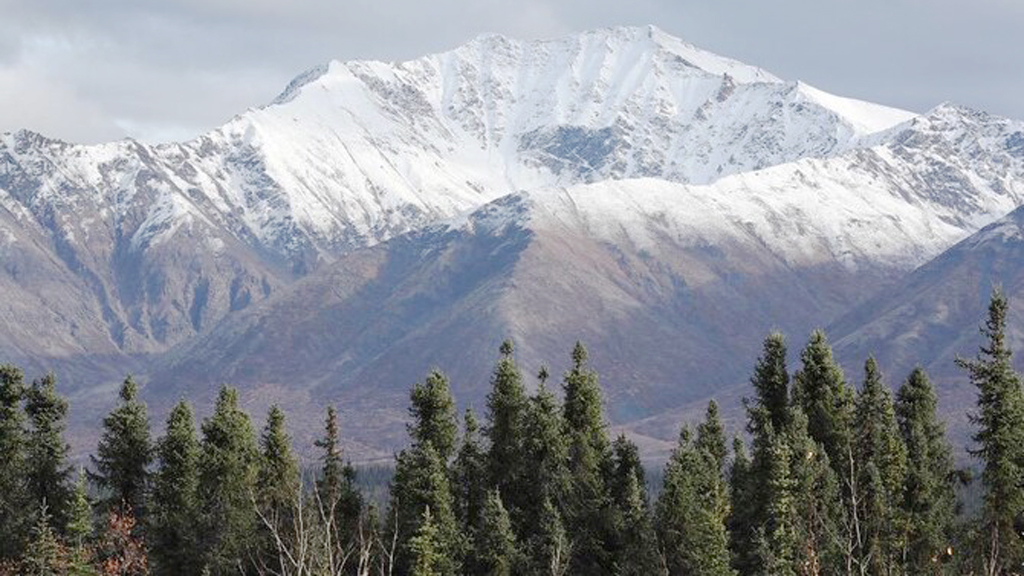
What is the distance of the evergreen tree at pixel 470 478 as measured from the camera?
10331cm

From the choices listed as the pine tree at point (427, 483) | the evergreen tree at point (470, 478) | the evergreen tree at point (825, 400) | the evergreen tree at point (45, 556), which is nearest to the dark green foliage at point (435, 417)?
the pine tree at point (427, 483)

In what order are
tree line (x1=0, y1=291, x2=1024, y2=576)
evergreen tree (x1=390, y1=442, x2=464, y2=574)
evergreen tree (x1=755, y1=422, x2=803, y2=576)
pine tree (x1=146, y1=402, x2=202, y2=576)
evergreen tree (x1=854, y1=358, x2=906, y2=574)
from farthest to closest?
pine tree (x1=146, y1=402, x2=202, y2=576), evergreen tree (x1=390, y1=442, x2=464, y2=574), evergreen tree (x1=854, y1=358, x2=906, y2=574), tree line (x1=0, y1=291, x2=1024, y2=576), evergreen tree (x1=755, y1=422, x2=803, y2=576)

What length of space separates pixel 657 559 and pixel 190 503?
104 ft

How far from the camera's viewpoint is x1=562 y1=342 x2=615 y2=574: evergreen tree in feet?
323

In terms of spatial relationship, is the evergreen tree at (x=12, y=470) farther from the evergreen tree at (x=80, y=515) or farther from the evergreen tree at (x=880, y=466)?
the evergreen tree at (x=880, y=466)

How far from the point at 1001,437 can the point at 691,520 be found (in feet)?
61.1

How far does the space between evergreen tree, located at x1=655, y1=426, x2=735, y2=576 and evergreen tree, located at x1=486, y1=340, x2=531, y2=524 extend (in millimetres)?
10887

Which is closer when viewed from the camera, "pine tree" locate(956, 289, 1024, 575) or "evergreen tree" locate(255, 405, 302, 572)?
"pine tree" locate(956, 289, 1024, 575)

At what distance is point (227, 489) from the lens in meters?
103

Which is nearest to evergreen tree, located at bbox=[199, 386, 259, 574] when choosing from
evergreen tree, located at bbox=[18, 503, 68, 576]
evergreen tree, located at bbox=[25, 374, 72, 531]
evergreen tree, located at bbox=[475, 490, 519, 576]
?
evergreen tree, located at bbox=[25, 374, 72, 531]

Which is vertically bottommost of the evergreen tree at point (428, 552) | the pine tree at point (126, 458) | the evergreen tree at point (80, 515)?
the evergreen tree at point (428, 552)

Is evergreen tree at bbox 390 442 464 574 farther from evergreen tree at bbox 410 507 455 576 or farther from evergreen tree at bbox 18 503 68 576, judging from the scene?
evergreen tree at bbox 18 503 68 576

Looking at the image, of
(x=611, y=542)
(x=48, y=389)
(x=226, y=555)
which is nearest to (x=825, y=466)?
(x=611, y=542)

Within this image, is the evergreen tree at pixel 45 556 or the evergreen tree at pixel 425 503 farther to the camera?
the evergreen tree at pixel 425 503
